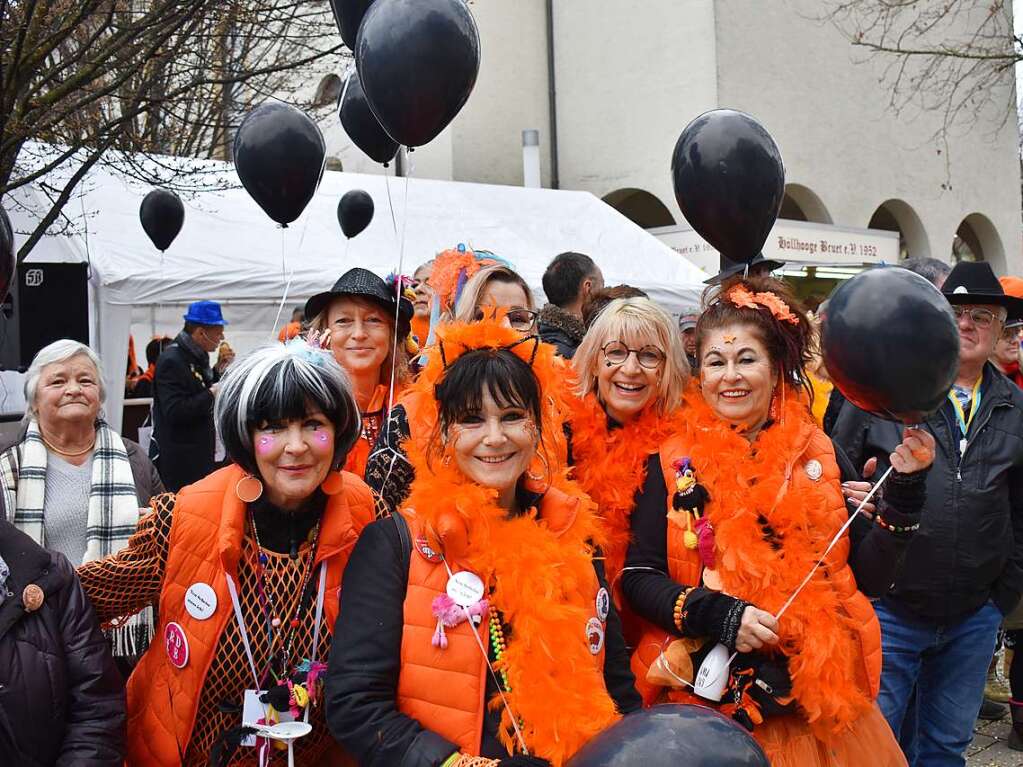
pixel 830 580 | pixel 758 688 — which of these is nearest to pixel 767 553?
pixel 830 580

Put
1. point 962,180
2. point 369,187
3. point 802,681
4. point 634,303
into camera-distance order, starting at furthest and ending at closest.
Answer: point 962,180
point 369,187
point 634,303
point 802,681

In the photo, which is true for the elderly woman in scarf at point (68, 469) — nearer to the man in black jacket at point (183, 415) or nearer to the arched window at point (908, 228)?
the man in black jacket at point (183, 415)

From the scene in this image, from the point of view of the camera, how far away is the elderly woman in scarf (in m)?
3.21

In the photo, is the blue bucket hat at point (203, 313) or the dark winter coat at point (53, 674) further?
the blue bucket hat at point (203, 313)

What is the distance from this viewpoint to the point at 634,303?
9.46 ft

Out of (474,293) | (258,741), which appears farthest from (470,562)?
(474,293)

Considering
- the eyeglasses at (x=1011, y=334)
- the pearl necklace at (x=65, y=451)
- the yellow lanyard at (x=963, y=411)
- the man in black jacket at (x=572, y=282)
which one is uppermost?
the man in black jacket at (x=572, y=282)

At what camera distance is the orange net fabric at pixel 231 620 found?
196cm

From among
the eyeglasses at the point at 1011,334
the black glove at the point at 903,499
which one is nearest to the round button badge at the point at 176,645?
the black glove at the point at 903,499

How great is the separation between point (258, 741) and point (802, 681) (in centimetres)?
126

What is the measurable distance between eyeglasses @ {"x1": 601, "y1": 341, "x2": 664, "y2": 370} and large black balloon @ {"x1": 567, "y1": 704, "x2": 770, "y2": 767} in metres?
1.67

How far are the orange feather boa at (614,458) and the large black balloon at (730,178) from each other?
2.15 feet

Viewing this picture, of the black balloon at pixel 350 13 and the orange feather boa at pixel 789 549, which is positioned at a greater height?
the black balloon at pixel 350 13

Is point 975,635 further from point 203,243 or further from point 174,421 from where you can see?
point 203,243
